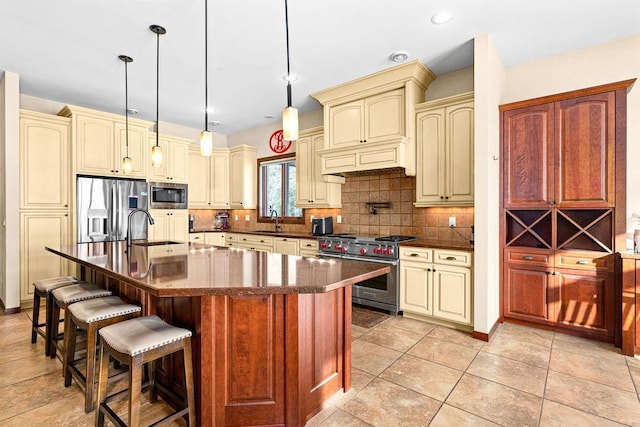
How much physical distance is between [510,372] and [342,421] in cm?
140

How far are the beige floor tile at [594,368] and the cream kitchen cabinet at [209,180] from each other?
5.30 meters

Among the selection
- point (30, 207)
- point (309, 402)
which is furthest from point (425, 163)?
point (30, 207)

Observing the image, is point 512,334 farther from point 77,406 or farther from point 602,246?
point 77,406

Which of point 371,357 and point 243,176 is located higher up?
point 243,176

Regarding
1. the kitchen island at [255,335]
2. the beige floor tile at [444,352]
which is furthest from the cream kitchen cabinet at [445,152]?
the kitchen island at [255,335]

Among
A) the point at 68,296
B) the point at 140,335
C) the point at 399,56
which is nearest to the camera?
the point at 140,335

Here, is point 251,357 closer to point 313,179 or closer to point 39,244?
point 313,179

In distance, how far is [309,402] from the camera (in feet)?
6.14

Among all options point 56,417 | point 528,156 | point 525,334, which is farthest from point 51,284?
point 528,156

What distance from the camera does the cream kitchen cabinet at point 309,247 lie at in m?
4.47

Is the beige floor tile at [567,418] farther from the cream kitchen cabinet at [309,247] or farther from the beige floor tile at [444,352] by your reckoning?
the cream kitchen cabinet at [309,247]

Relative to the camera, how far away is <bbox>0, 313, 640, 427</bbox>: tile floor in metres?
1.91

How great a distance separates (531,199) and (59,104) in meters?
6.09

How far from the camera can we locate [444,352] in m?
2.79
